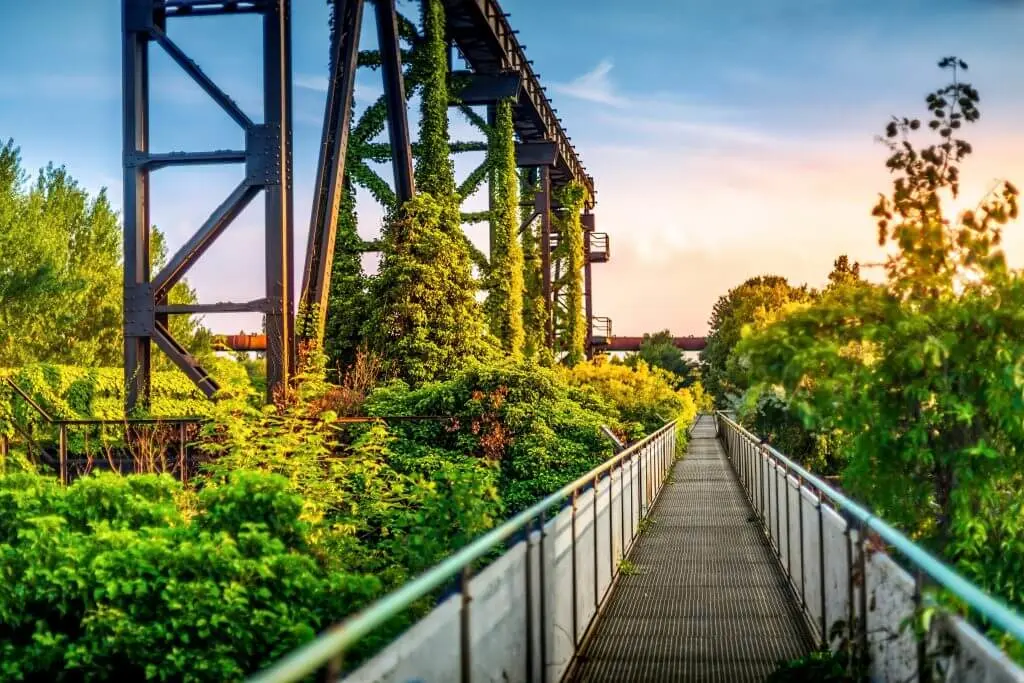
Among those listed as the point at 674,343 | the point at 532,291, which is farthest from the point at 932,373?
the point at 674,343

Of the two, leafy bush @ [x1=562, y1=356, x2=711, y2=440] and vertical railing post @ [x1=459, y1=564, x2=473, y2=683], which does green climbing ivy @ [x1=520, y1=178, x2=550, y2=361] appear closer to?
leafy bush @ [x1=562, y1=356, x2=711, y2=440]

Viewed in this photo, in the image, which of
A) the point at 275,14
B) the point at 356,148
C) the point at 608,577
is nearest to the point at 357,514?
the point at 608,577

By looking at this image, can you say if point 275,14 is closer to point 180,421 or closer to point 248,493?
point 180,421

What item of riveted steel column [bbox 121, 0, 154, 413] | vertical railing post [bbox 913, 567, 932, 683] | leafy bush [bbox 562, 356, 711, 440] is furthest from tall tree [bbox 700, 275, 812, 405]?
vertical railing post [bbox 913, 567, 932, 683]

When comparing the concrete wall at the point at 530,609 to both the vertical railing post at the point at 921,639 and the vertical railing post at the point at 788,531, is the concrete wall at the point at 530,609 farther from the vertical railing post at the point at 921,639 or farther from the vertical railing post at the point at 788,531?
the vertical railing post at the point at 921,639

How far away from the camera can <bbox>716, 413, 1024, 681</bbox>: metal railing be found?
3.79 m

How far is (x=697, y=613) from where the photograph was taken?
951cm

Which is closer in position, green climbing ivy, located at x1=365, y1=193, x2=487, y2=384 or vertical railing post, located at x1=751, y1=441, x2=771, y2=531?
vertical railing post, located at x1=751, y1=441, x2=771, y2=531

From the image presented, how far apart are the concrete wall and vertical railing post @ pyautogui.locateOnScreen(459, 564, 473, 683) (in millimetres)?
26

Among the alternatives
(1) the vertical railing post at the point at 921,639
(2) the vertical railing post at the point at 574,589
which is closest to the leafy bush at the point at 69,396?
(2) the vertical railing post at the point at 574,589

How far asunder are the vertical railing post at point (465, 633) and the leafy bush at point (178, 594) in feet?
Result: 7.96

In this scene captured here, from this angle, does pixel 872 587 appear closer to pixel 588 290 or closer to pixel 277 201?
pixel 277 201

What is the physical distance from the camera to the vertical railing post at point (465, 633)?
4.48 meters

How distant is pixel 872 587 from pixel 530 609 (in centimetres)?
180
